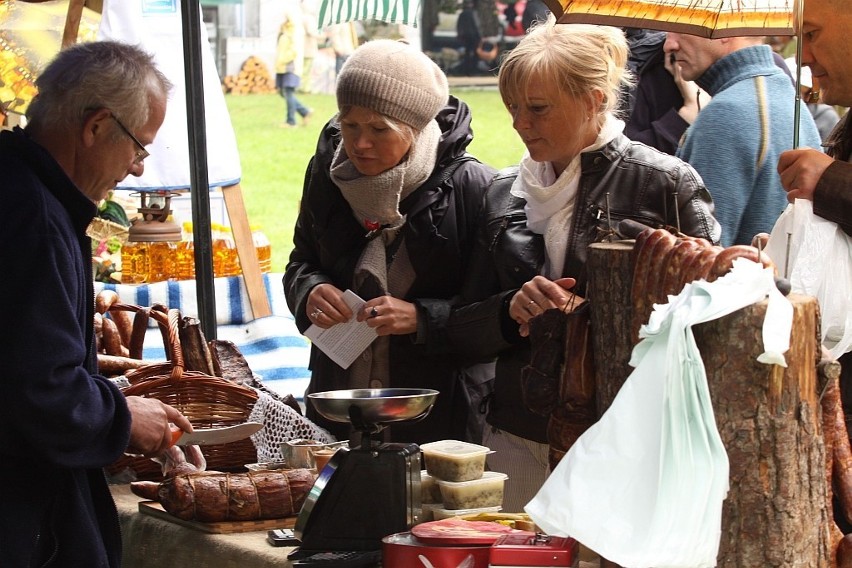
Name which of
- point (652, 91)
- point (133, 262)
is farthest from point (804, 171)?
point (133, 262)

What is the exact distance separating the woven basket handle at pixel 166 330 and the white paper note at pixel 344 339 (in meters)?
0.37

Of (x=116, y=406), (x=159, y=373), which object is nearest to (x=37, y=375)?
(x=116, y=406)

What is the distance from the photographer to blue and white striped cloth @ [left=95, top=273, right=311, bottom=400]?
15.8ft

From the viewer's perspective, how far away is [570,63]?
8.99 feet

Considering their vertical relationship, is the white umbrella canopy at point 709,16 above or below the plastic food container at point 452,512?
above

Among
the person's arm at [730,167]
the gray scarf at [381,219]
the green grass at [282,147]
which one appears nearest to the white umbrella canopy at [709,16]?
the person's arm at [730,167]

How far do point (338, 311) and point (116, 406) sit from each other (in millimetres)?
984

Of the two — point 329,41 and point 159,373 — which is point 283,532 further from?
point 329,41

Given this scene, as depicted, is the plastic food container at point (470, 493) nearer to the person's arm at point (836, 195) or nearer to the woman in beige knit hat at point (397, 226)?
the woman in beige knit hat at point (397, 226)

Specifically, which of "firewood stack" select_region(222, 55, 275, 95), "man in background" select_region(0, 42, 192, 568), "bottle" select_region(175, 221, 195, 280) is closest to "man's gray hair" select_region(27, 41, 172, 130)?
"man in background" select_region(0, 42, 192, 568)

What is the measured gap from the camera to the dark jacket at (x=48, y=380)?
2047 mm

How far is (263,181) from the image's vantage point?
13047 millimetres

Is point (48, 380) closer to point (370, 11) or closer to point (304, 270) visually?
point (304, 270)

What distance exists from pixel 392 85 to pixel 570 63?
1.67ft
